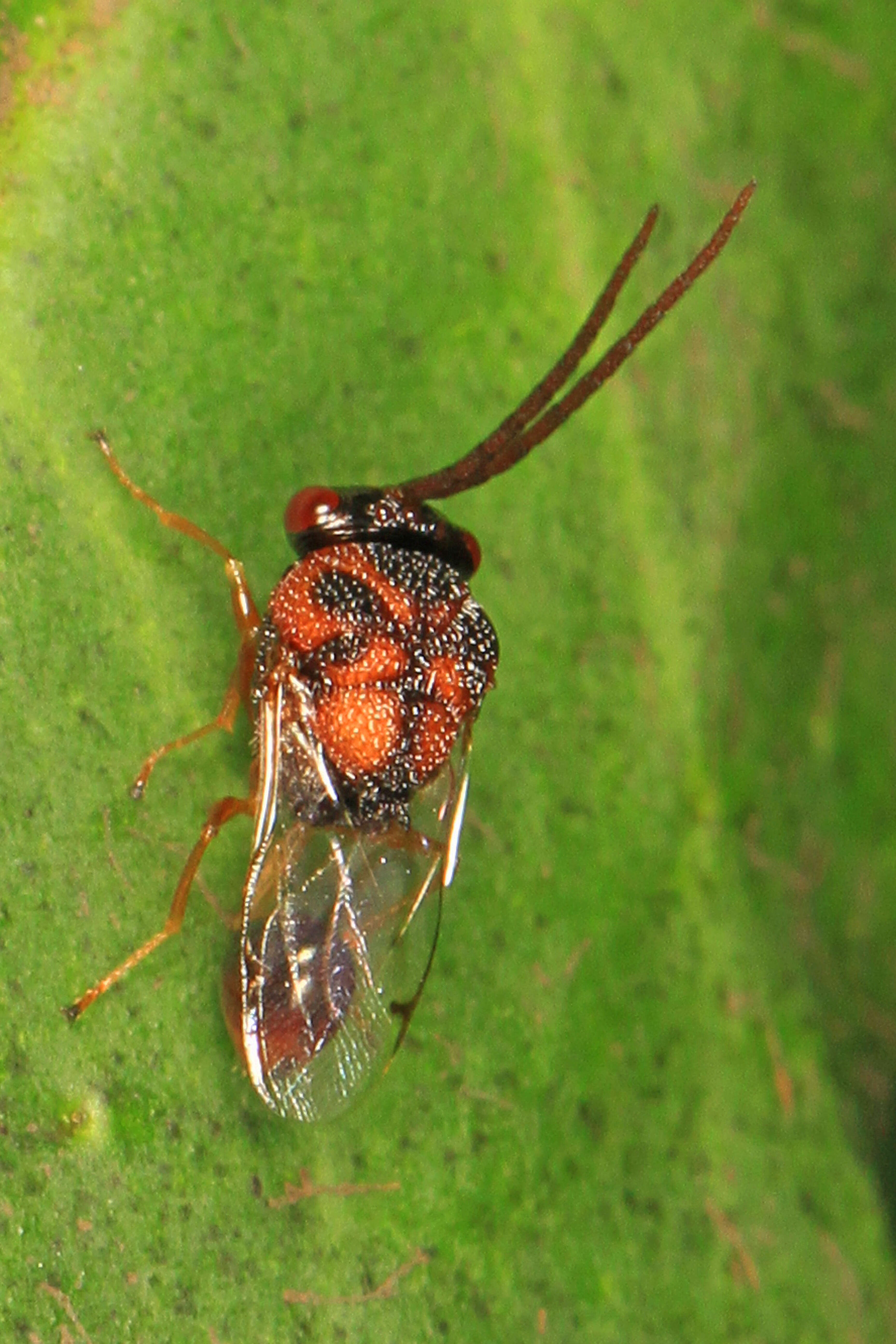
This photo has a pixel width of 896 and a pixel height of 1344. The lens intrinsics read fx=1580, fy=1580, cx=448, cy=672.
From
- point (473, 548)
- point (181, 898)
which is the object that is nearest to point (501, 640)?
point (473, 548)

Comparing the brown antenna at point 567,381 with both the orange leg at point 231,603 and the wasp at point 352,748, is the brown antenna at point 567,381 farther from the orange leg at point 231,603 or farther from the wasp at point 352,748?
the orange leg at point 231,603

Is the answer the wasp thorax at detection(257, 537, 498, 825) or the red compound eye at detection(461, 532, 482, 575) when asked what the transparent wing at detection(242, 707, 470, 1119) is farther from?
the red compound eye at detection(461, 532, 482, 575)

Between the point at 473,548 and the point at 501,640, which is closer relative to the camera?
the point at 473,548

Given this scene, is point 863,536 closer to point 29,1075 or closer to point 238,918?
point 238,918

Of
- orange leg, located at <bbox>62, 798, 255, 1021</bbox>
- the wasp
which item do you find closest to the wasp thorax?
the wasp

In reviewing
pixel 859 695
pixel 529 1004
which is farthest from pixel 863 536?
pixel 529 1004

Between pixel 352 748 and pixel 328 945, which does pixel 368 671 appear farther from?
pixel 328 945

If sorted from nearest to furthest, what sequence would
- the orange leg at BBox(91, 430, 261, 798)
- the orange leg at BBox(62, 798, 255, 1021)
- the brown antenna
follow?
the orange leg at BBox(62, 798, 255, 1021) → the brown antenna → the orange leg at BBox(91, 430, 261, 798)
